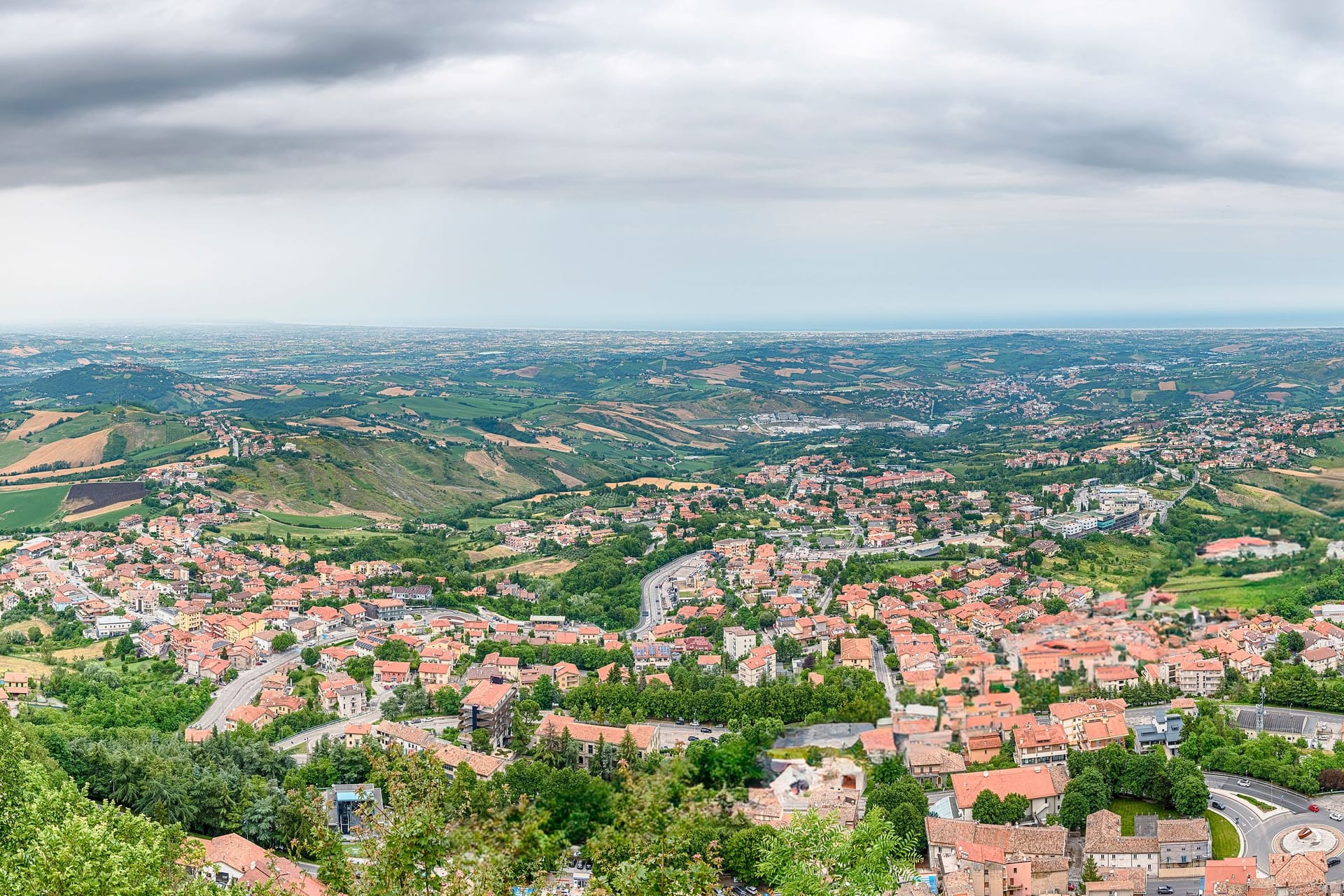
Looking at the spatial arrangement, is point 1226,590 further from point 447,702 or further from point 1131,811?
point 447,702

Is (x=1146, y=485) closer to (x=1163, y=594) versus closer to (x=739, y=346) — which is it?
(x=1163, y=594)

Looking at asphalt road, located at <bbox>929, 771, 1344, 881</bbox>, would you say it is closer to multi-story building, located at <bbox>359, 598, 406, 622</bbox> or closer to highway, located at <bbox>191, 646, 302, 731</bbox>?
highway, located at <bbox>191, 646, 302, 731</bbox>

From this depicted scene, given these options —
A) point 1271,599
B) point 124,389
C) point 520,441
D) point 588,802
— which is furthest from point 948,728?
point 124,389

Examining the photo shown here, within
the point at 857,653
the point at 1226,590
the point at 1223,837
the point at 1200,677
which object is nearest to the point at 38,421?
the point at 857,653

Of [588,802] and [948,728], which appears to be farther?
[948,728]

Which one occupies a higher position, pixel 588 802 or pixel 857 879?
pixel 857 879

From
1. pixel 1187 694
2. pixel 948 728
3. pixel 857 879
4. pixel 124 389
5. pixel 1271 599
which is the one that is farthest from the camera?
pixel 124 389

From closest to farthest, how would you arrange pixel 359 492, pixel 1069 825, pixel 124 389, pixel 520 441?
pixel 1069 825 < pixel 359 492 < pixel 520 441 < pixel 124 389
